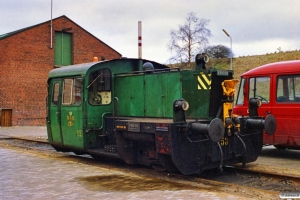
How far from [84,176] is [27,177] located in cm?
116

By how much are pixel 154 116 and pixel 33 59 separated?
63.8ft

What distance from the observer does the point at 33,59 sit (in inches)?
1034

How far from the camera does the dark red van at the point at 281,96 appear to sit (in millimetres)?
10281

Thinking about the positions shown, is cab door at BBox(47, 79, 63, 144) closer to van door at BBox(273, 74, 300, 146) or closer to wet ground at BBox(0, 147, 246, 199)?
wet ground at BBox(0, 147, 246, 199)

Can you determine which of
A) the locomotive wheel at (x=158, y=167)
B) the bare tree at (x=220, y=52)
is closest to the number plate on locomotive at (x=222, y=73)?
the locomotive wheel at (x=158, y=167)

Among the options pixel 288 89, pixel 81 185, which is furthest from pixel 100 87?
pixel 288 89

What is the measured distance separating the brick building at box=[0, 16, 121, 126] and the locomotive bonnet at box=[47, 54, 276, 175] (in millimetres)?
15425

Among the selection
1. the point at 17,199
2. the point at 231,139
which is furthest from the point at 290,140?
the point at 17,199

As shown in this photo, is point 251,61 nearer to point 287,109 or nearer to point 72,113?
point 287,109

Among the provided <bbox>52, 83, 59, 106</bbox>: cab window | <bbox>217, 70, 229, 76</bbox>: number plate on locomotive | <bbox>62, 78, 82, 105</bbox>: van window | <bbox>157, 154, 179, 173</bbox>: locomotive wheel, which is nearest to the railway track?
<bbox>157, 154, 179, 173</bbox>: locomotive wheel

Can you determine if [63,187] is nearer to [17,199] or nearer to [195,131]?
[17,199]

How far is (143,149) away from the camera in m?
8.67

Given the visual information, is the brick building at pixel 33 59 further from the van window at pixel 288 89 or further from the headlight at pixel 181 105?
the headlight at pixel 181 105

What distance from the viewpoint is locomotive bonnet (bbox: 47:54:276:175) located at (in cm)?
744
